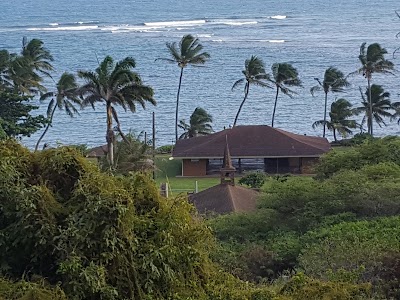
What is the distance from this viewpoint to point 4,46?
122m

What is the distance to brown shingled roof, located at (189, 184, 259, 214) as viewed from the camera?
32375mm

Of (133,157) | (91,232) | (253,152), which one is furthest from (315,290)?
(253,152)

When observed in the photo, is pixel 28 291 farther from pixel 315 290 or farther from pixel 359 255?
pixel 359 255

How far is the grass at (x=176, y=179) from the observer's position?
142 feet

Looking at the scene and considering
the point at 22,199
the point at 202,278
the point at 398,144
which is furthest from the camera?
the point at 398,144

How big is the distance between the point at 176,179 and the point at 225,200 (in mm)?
13647

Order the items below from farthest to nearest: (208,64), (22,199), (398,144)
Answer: (208,64) < (398,144) < (22,199)

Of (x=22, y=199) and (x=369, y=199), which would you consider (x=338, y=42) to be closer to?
(x=369, y=199)

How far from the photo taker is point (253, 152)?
47.8 meters

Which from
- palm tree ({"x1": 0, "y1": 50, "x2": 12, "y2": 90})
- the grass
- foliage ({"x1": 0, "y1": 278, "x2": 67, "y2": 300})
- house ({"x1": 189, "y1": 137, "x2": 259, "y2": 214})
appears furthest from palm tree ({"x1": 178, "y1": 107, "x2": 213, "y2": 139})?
foliage ({"x1": 0, "y1": 278, "x2": 67, "y2": 300})

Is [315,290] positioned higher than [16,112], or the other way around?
[315,290]

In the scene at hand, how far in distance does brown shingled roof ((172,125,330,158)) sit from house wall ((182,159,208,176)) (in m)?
0.59

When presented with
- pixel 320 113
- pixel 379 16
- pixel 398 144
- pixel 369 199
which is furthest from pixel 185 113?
pixel 379 16

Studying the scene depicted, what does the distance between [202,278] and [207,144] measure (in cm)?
3534
